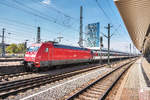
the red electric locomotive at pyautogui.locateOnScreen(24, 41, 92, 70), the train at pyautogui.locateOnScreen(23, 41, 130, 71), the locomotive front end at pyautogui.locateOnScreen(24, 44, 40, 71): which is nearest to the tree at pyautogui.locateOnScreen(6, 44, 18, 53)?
the train at pyautogui.locateOnScreen(23, 41, 130, 71)

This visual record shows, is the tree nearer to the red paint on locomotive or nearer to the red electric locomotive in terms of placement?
the red paint on locomotive

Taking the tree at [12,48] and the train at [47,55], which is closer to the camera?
the train at [47,55]

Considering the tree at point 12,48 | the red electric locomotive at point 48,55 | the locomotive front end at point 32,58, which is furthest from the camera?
the tree at point 12,48

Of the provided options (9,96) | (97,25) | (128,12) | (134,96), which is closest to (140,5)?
(128,12)

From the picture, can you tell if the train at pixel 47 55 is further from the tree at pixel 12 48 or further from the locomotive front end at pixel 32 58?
the tree at pixel 12 48

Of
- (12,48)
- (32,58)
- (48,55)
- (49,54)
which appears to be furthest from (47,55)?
(12,48)

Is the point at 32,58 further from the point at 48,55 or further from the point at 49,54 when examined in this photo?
the point at 49,54

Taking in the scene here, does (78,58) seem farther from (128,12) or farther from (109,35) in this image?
(128,12)

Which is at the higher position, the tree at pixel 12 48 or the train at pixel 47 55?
the tree at pixel 12 48

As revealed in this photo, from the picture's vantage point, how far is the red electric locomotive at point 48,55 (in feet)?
41.6

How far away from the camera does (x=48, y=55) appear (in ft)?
45.3

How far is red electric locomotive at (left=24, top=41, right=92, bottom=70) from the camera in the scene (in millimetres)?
12688

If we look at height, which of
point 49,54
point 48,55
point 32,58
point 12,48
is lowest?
point 32,58

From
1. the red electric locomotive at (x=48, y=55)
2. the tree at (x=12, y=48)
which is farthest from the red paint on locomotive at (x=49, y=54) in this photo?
the tree at (x=12, y=48)
